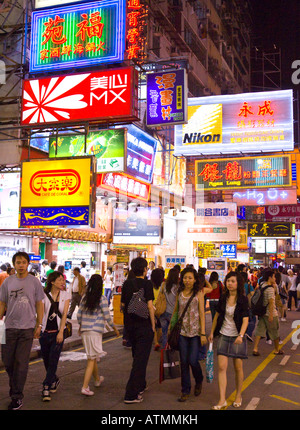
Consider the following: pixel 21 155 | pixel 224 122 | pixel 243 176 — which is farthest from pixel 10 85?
pixel 243 176

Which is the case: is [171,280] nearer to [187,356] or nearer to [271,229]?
[187,356]

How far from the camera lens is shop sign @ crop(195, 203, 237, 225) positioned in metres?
26.3

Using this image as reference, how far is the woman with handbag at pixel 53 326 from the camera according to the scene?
7.14 metres

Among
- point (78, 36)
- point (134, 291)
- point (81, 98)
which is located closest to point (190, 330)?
point (134, 291)

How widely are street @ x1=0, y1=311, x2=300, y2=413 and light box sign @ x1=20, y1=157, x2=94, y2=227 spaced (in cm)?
357

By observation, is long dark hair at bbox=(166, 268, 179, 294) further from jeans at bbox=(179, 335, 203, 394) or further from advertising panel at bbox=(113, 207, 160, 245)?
advertising panel at bbox=(113, 207, 160, 245)

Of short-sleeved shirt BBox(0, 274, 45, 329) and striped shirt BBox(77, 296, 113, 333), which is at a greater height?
short-sleeved shirt BBox(0, 274, 45, 329)

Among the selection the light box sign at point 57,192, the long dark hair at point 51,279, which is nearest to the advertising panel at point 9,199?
the light box sign at point 57,192

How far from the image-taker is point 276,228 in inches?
1369

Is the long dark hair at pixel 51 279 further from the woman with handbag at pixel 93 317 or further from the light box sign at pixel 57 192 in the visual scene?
the light box sign at pixel 57 192

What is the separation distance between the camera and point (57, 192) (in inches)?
536

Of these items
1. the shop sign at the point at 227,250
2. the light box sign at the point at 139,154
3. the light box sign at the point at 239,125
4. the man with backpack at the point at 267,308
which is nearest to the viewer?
the man with backpack at the point at 267,308

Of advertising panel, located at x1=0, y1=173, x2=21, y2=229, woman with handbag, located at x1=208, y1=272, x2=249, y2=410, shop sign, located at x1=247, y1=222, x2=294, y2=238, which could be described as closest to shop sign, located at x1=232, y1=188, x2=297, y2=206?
shop sign, located at x1=247, y1=222, x2=294, y2=238

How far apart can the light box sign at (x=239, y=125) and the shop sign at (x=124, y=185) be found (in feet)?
8.38
